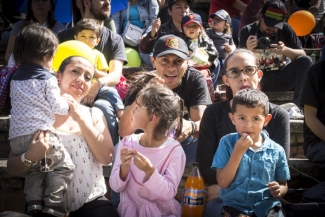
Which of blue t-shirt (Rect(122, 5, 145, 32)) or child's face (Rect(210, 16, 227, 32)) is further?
blue t-shirt (Rect(122, 5, 145, 32))

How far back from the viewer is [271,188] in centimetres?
308

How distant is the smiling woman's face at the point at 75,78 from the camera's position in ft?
11.3

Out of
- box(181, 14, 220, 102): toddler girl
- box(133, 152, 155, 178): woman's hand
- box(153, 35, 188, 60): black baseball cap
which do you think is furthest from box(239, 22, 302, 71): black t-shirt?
box(133, 152, 155, 178): woman's hand

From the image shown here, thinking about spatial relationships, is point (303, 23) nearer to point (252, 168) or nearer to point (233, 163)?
point (252, 168)

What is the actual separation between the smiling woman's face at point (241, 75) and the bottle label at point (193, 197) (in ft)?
2.45

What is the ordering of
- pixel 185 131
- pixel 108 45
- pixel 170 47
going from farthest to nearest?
pixel 108 45 < pixel 170 47 < pixel 185 131

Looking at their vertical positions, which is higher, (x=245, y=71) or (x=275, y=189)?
(x=245, y=71)

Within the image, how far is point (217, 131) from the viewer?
140 inches

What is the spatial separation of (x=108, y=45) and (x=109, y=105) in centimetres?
113

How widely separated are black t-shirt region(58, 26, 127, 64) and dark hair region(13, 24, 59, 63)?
5.44 feet

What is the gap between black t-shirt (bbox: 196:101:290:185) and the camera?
11.4ft

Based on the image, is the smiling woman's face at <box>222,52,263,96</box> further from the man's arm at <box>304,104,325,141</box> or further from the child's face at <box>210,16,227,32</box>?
the child's face at <box>210,16,227,32</box>

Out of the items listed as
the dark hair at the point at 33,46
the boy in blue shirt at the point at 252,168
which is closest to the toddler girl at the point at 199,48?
the boy in blue shirt at the point at 252,168

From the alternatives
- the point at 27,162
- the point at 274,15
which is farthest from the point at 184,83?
the point at 274,15
